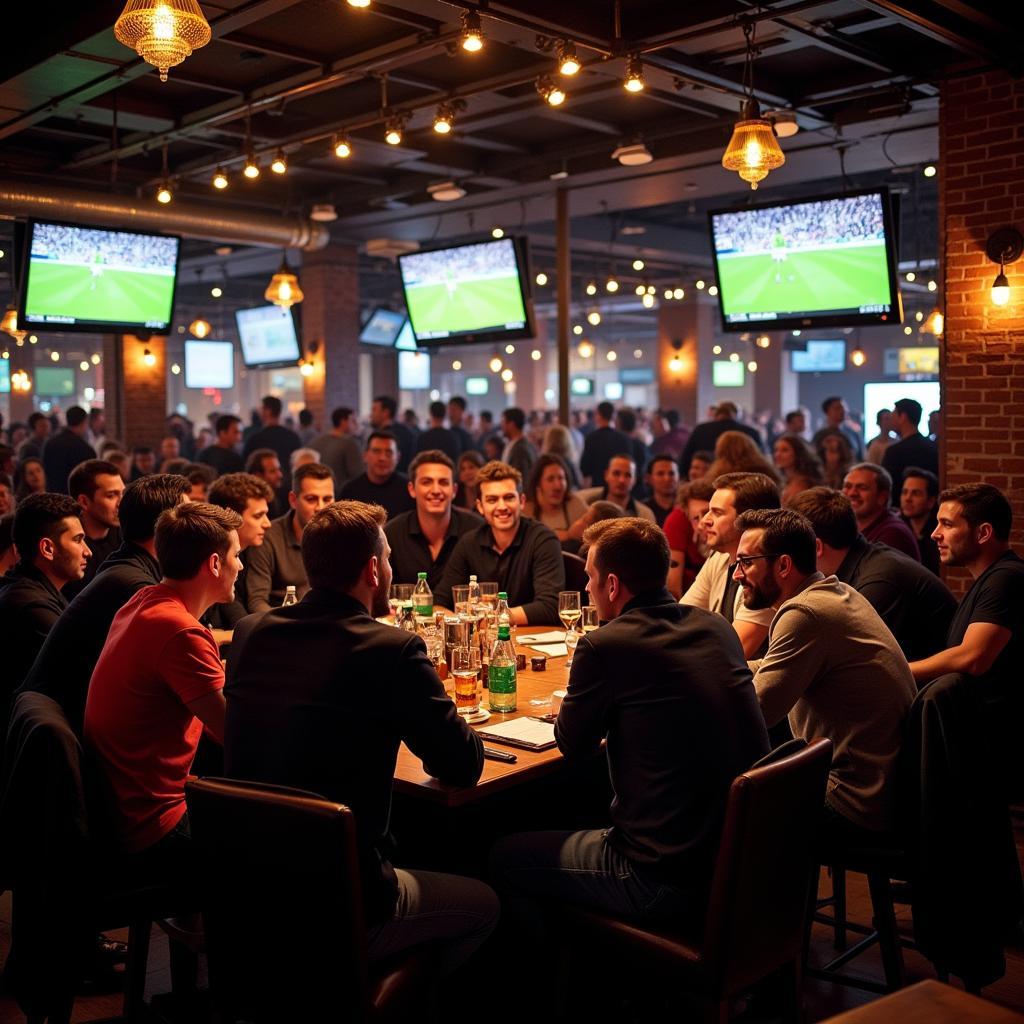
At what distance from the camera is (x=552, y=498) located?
680 cm

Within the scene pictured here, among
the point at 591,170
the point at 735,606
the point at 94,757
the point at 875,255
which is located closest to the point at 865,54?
the point at 875,255

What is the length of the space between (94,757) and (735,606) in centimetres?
221

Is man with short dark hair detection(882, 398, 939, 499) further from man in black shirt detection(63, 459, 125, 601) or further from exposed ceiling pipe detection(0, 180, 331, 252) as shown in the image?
exposed ceiling pipe detection(0, 180, 331, 252)

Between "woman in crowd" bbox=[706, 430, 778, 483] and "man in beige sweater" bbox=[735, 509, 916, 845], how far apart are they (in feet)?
10.6

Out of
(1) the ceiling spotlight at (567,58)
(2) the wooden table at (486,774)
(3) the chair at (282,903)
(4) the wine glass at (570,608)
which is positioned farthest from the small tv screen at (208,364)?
(3) the chair at (282,903)

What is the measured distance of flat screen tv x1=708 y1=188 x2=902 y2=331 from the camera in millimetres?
6613

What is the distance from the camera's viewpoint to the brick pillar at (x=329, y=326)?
39.2 feet

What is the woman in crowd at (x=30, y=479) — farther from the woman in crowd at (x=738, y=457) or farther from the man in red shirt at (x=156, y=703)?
the man in red shirt at (x=156, y=703)

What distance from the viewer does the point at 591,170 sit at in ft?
29.4

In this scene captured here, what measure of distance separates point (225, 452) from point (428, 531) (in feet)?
16.2

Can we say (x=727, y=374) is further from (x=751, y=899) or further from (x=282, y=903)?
(x=282, y=903)

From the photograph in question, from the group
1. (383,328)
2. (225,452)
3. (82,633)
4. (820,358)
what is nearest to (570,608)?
(82,633)

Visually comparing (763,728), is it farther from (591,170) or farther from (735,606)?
(591,170)

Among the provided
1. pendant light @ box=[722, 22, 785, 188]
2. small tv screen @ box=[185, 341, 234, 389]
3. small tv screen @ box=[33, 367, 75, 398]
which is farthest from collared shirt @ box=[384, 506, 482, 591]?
small tv screen @ box=[33, 367, 75, 398]
